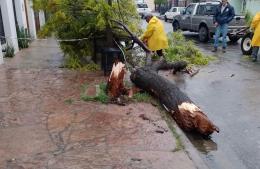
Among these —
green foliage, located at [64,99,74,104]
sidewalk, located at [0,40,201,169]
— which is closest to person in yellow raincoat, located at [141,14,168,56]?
sidewalk, located at [0,40,201,169]

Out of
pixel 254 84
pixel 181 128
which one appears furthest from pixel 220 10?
pixel 181 128

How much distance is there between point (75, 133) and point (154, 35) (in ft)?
19.1

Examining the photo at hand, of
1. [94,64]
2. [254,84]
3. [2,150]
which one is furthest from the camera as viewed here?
[94,64]

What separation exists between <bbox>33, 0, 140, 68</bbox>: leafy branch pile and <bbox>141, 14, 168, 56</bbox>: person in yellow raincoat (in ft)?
1.27

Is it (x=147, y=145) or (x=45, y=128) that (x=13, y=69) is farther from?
(x=147, y=145)

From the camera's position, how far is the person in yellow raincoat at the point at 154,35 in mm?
10445

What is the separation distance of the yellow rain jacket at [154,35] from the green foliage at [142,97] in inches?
139

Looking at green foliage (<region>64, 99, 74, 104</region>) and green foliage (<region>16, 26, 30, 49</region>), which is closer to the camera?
green foliage (<region>64, 99, 74, 104</region>)

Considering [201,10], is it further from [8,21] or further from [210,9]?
[8,21]

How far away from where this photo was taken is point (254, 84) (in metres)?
8.75

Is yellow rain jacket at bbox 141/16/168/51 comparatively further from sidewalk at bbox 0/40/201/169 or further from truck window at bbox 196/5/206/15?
truck window at bbox 196/5/206/15

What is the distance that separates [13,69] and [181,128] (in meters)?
5.98

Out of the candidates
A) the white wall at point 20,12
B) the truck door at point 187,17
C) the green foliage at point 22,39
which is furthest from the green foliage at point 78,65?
the truck door at point 187,17

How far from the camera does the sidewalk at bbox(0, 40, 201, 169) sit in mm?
4516
